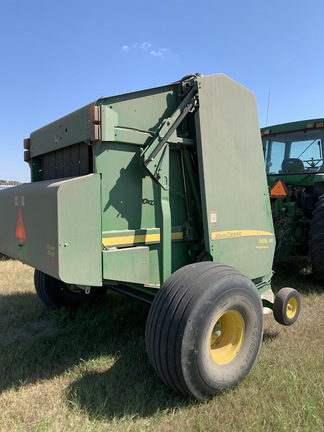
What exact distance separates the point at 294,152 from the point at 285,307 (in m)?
3.19

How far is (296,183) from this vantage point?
17.6 feet

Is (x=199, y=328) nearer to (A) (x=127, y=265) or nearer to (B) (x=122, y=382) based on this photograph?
(A) (x=127, y=265)

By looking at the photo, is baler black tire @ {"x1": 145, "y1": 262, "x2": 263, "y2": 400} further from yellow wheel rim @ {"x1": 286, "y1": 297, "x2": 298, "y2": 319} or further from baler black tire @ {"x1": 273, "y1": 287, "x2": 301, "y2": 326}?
yellow wheel rim @ {"x1": 286, "y1": 297, "x2": 298, "y2": 319}

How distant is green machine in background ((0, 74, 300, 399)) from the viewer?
221 cm

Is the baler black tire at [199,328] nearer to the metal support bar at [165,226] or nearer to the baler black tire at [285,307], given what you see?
the metal support bar at [165,226]

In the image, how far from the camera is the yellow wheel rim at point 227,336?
2500 millimetres

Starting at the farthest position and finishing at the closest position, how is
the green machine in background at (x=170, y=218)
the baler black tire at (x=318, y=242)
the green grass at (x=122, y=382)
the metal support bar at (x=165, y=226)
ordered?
the baler black tire at (x=318, y=242) → the metal support bar at (x=165, y=226) → the green machine in background at (x=170, y=218) → the green grass at (x=122, y=382)

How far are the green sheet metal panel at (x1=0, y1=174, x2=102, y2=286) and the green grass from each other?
0.80 m

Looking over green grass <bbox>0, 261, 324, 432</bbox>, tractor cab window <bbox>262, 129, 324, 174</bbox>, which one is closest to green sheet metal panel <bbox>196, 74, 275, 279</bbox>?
green grass <bbox>0, 261, 324, 432</bbox>

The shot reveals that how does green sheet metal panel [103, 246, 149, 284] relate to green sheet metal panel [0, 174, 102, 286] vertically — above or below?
below

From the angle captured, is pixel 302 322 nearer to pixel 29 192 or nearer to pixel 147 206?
pixel 147 206

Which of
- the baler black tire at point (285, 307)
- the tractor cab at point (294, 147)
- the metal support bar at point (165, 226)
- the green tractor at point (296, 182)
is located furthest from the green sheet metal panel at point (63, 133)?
the tractor cab at point (294, 147)

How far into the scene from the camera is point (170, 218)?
8.82 ft

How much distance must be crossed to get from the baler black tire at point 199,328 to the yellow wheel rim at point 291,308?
0.85m
